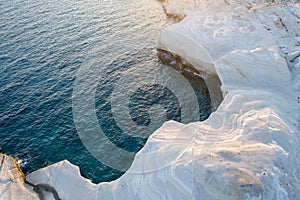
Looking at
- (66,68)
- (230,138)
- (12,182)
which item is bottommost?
(230,138)

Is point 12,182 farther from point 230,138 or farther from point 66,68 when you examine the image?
point 230,138

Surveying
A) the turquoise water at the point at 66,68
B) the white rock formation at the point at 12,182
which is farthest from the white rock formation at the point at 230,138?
the turquoise water at the point at 66,68

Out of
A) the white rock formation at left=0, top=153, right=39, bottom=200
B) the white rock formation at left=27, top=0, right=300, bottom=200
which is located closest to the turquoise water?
the white rock formation at left=0, top=153, right=39, bottom=200

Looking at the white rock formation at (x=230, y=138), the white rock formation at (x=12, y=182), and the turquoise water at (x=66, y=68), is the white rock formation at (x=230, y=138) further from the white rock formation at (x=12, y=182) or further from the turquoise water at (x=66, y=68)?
the turquoise water at (x=66, y=68)

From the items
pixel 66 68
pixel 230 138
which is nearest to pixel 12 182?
pixel 66 68

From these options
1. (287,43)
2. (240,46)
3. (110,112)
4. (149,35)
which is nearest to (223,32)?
(240,46)

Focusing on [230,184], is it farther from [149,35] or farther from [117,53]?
[149,35]
